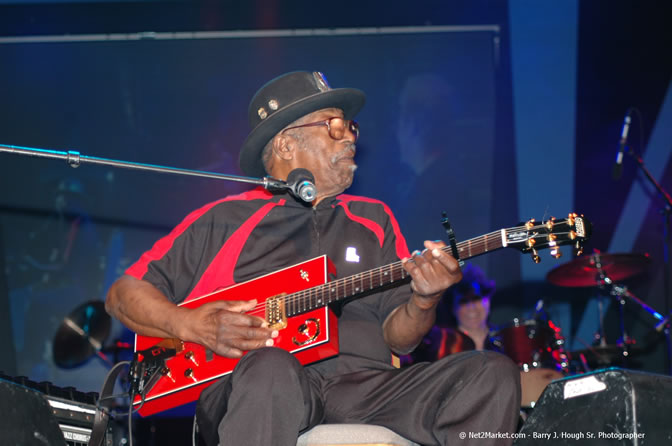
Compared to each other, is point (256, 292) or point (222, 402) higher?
point (256, 292)

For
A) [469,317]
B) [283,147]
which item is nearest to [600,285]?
[469,317]

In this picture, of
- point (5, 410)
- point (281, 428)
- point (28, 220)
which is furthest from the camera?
point (28, 220)

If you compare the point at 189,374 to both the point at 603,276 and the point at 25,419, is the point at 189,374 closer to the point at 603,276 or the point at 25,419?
the point at 25,419

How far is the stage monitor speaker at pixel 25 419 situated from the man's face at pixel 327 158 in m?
1.86

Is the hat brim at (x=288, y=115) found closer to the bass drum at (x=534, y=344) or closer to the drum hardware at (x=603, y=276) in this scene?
the drum hardware at (x=603, y=276)

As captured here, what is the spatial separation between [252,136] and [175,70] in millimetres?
3570

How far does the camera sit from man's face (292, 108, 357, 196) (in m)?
3.54

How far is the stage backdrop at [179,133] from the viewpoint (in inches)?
256

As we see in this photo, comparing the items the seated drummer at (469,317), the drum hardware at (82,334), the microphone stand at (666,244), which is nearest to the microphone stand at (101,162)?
the drum hardware at (82,334)

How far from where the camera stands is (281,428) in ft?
7.61

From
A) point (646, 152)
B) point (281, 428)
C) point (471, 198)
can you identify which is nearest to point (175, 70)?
point (471, 198)

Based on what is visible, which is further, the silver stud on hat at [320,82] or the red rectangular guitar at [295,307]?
the silver stud on hat at [320,82]

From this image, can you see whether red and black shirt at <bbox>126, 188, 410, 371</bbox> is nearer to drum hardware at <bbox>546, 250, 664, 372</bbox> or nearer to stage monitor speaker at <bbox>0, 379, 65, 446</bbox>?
stage monitor speaker at <bbox>0, 379, 65, 446</bbox>

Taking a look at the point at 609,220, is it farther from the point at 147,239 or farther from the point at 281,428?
the point at 281,428
